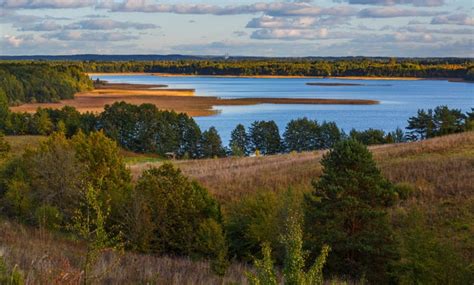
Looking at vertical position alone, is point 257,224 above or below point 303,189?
above

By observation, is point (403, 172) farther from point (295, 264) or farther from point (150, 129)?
point (150, 129)

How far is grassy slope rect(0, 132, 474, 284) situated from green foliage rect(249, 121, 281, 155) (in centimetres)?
2779

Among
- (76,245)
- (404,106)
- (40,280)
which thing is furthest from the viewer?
(404,106)

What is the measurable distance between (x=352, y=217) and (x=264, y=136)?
4952 cm

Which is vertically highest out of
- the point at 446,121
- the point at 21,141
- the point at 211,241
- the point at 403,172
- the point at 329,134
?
the point at 211,241

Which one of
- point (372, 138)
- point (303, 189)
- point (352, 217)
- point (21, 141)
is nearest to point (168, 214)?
point (352, 217)

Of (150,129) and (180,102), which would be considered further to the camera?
(180,102)

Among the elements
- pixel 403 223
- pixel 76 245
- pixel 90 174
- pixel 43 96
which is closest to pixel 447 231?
pixel 403 223

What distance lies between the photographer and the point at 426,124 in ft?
200

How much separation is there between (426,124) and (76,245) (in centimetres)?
5239

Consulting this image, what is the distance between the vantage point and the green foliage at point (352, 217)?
1359 cm

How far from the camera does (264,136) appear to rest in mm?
63500

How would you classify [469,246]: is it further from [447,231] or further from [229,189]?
[229,189]

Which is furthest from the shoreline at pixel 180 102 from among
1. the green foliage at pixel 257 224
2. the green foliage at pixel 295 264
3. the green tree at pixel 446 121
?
the green foliage at pixel 295 264
